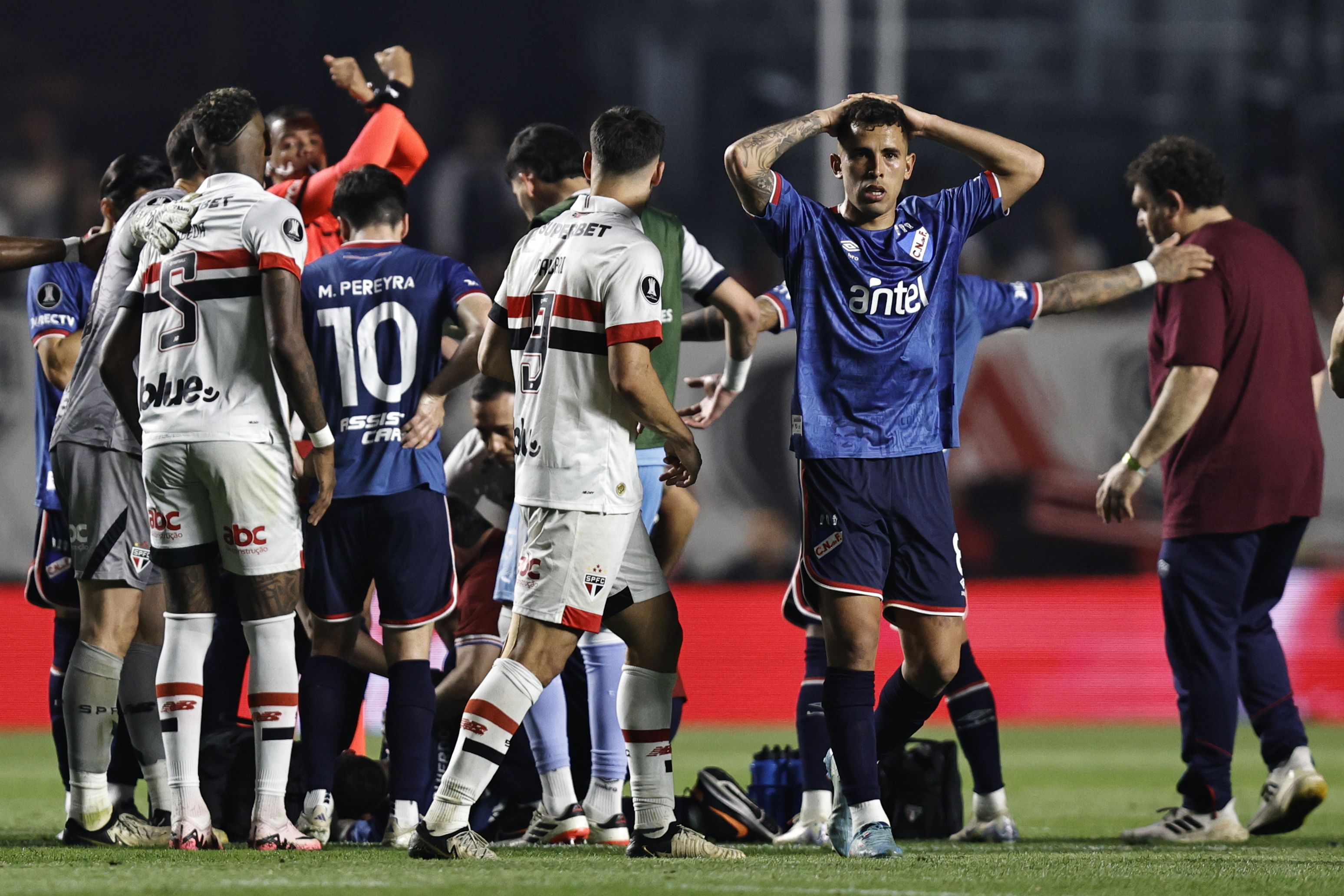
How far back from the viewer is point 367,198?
233 inches

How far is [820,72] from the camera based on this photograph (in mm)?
15516

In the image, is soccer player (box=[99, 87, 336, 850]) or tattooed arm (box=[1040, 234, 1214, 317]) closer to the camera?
soccer player (box=[99, 87, 336, 850])

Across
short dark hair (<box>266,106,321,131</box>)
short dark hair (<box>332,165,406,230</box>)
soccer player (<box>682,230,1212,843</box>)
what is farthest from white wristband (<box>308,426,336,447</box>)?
short dark hair (<box>266,106,321,131</box>)

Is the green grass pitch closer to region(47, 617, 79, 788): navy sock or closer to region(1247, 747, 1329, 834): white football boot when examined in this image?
region(1247, 747, 1329, 834): white football boot

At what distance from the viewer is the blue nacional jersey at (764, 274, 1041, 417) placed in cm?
622

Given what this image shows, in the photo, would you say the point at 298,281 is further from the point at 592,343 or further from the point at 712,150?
the point at 712,150

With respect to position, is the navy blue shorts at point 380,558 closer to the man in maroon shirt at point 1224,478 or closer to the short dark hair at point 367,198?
the short dark hair at point 367,198

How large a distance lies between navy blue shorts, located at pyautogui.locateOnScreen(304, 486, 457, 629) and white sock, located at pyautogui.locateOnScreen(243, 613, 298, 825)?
41cm

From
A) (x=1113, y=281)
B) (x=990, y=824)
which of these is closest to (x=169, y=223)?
(x=1113, y=281)

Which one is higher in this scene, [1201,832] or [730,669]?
[1201,832]

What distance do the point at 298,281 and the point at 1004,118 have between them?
1301 cm

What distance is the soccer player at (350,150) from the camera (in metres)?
6.93

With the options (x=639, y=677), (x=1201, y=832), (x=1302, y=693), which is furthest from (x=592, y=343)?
(x=1302, y=693)

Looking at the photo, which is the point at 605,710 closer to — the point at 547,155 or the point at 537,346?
the point at 537,346
